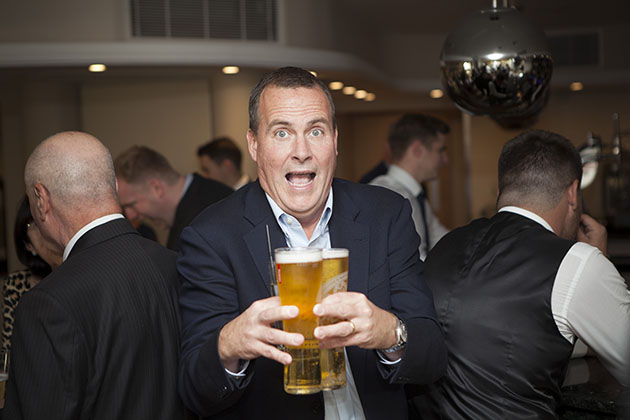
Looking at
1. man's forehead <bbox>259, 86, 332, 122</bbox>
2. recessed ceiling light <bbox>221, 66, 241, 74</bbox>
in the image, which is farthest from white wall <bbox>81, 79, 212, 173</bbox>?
man's forehead <bbox>259, 86, 332, 122</bbox>

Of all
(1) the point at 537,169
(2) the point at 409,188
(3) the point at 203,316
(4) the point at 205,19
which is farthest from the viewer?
(4) the point at 205,19

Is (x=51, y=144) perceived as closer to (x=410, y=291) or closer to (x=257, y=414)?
(x=257, y=414)

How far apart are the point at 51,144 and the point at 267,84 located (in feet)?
2.07

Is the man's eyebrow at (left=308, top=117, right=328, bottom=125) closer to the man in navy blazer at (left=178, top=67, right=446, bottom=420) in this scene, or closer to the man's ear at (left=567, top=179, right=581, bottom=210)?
the man in navy blazer at (left=178, top=67, right=446, bottom=420)

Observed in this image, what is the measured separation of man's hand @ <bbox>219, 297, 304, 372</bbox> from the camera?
49.4 inches

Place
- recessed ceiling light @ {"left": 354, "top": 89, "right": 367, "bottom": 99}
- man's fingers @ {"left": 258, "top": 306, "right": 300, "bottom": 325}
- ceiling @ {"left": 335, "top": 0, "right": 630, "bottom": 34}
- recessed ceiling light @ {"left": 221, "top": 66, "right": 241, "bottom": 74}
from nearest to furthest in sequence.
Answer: man's fingers @ {"left": 258, "top": 306, "right": 300, "bottom": 325}
recessed ceiling light @ {"left": 221, "top": 66, "right": 241, "bottom": 74}
ceiling @ {"left": 335, "top": 0, "right": 630, "bottom": 34}
recessed ceiling light @ {"left": 354, "top": 89, "right": 367, "bottom": 99}

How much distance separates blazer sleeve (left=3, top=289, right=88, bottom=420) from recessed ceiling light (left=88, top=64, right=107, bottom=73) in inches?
165

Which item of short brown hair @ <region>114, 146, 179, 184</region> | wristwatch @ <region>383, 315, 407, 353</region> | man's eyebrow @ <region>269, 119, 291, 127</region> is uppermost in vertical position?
man's eyebrow @ <region>269, 119, 291, 127</region>

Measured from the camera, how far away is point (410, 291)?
1.66 meters

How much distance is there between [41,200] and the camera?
185 cm

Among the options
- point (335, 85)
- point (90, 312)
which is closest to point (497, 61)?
point (90, 312)

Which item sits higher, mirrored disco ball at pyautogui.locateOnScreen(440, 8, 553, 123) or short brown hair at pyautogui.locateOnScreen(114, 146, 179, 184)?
mirrored disco ball at pyautogui.locateOnScreen(440, 8, 553, 123)

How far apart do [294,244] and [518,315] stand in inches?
27.4

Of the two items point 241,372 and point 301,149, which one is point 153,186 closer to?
point 301,149
